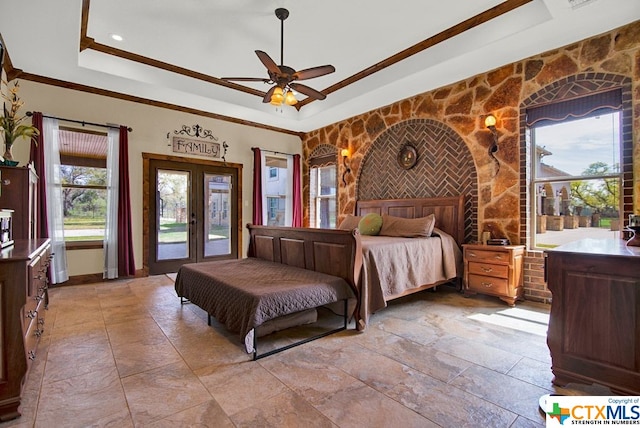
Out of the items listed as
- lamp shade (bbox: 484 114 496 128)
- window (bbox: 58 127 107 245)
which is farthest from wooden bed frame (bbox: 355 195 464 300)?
window (bbox: 58 127 107 245)

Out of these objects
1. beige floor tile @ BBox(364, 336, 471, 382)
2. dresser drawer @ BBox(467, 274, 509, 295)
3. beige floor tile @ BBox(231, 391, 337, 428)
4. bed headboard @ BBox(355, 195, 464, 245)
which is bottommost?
beige floor tile @ BBox(231, 391, 337, 428)

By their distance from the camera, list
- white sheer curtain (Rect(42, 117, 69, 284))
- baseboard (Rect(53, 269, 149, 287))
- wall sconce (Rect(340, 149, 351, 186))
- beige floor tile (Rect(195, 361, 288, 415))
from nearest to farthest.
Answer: beige floor tile (Rect(195, 361, 288, 415)) → white sheer curtain (Rect(42, 117, 69, 284)) → baseboard (Rect(53, 269, 149, 287)) → wall sconce (Rect(340, 149, 351, 186))

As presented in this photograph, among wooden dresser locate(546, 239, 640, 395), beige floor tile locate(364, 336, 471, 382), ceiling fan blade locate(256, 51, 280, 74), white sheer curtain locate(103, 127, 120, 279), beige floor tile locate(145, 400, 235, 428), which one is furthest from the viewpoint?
white sheer curtain locate(103, 127, 120, 279)

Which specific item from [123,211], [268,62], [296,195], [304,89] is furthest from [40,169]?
[296,195]

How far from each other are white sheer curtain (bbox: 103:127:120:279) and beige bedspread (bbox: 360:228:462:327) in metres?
3.99

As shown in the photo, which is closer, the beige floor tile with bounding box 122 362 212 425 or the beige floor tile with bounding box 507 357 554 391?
the beige floor tile with bounding box 122 362 212 425

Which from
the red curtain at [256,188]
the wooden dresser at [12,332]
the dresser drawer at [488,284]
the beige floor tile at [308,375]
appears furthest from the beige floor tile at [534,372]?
the red curtain at [256,188]

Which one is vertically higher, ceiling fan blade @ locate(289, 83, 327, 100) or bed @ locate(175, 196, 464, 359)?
ceiling fan blade @ locate(289, 83, 327, 100)

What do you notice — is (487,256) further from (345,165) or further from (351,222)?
(345,165)

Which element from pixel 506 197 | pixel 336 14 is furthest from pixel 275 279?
pixel 506 197

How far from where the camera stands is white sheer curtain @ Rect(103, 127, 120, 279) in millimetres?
4816

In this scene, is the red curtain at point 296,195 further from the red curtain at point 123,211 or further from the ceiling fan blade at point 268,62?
the ceiling fan blade at point 268,62

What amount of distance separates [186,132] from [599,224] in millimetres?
6228

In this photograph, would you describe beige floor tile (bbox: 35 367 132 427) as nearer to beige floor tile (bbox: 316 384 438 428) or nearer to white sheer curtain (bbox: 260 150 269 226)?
beige floor tile (bbox: 316 384 438 428)
